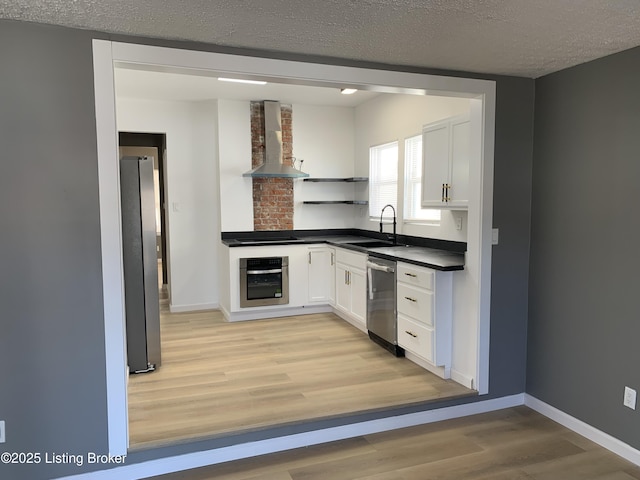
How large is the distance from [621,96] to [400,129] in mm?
2457

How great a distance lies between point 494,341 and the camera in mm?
3275

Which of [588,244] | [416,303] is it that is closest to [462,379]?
[416,303]

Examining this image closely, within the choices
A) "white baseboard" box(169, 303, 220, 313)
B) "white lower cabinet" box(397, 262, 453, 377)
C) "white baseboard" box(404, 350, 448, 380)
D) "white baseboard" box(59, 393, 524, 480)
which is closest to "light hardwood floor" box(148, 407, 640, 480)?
"white baseboard" box(59, 393, 524, 480)

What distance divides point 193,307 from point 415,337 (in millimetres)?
3163

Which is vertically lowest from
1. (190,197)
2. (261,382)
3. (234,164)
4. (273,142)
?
(261,382)

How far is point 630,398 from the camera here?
8.62 feet

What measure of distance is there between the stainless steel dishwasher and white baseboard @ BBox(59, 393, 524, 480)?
0.92 meters

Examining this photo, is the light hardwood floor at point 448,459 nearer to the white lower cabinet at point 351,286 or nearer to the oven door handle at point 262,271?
the white lower cabinet at point 351,286

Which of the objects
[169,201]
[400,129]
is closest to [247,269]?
[169,201]

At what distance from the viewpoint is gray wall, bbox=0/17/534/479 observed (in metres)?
2.23

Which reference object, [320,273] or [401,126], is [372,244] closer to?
[320,273]

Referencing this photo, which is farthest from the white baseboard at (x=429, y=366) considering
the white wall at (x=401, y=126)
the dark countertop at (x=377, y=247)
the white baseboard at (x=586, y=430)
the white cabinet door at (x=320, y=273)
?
the white cabinet door at (x=320, y=273)

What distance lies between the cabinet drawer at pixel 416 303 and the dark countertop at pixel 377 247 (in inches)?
9.0

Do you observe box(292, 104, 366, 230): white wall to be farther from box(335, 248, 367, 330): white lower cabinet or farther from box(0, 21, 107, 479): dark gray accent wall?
box(0, 21, 107, 479): dark gray accent wall
